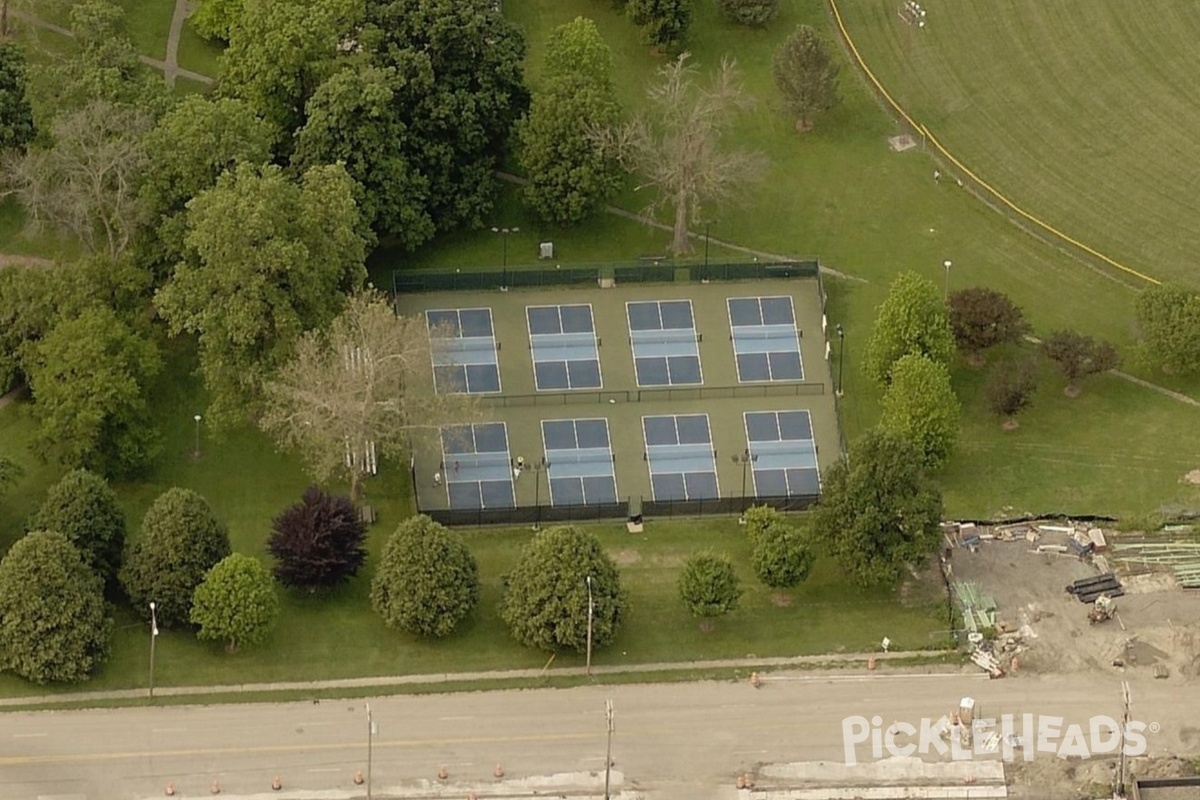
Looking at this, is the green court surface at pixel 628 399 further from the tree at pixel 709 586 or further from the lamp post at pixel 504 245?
the tree at pixel 709 586

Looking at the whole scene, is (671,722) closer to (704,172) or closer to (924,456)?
(924,456)

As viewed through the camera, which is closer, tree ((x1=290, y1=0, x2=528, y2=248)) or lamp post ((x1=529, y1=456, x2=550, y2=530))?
lamp post ((x1=529, y1=456, x2=550, y2=530))

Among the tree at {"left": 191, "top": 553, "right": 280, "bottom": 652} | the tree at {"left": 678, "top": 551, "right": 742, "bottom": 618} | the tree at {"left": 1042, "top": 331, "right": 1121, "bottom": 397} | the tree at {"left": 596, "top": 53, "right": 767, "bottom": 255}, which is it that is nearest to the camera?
the tree at {"left": 191, "top": 553, "right": 280, "bottom": 652}

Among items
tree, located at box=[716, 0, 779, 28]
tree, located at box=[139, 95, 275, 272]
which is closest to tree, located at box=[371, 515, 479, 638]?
tree, located at box=[139, 95, 275, 272]

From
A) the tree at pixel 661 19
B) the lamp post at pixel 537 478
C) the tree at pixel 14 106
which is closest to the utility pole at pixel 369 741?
the lamp post at pixel 537 478

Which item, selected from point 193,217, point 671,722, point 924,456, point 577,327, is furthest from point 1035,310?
point 193,217

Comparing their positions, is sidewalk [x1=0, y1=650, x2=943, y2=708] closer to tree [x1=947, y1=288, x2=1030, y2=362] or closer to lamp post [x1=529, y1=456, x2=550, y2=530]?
lamp post [x1=529, y1=456, x2=550, y2=530]
